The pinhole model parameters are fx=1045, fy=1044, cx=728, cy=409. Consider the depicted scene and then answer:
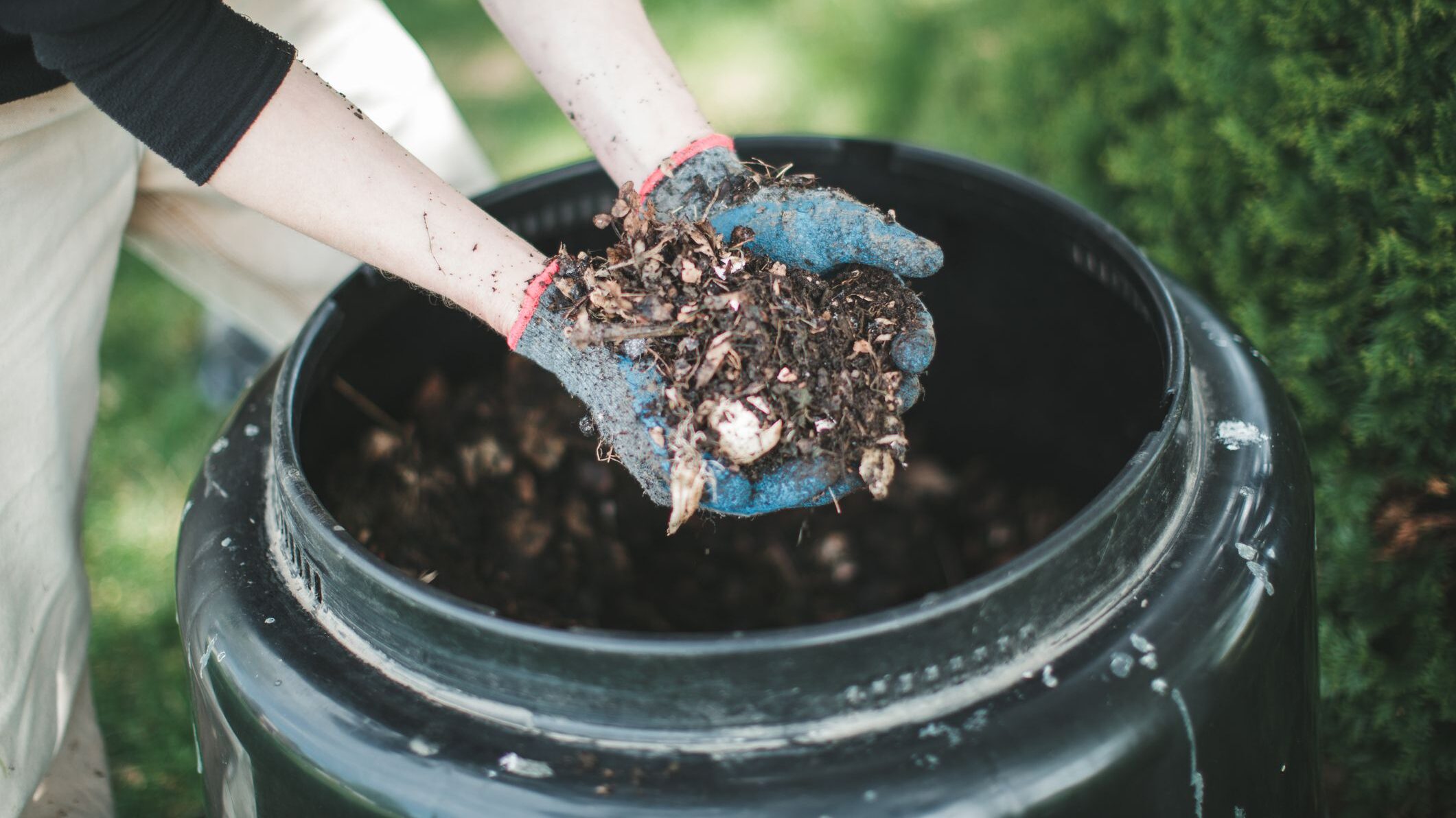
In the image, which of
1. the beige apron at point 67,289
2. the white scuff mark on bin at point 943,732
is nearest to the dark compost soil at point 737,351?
the white scuff mark on bin at point 943,732

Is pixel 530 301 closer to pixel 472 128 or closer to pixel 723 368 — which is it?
pixel 723 368

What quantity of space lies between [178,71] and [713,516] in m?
1.09

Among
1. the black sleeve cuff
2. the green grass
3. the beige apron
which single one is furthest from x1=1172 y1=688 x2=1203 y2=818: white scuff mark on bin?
the green grass

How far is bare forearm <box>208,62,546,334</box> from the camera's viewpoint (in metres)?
1.06

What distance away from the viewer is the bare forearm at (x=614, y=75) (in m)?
1.32

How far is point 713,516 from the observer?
1.83 metres

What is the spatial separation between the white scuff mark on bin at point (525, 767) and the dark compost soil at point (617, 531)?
0.73 meters

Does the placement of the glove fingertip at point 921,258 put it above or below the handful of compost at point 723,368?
above

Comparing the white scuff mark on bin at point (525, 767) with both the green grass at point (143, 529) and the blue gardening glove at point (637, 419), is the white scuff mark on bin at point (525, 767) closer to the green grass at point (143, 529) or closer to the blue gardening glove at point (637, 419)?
the blue gardening glove at point (637, 419)

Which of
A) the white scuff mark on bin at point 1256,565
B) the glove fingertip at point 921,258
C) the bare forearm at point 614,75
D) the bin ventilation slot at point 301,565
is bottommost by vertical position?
the bin ventilation slot at point 301,565

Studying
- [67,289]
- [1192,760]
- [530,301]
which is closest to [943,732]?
[1192,760]

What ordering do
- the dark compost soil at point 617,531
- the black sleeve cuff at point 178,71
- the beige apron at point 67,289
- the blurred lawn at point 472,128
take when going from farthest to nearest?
1. the blurred lawn at point 472,128
2. the dark compost soil at point 617,531
3. the beige apron at point 67,289
4. the black sleeve cuff at point 178,71

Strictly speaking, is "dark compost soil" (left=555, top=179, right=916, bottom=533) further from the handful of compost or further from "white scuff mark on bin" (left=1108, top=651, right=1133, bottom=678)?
"white scuff mark on bin" (left=1108, top=651, right=1133, bottom=678)

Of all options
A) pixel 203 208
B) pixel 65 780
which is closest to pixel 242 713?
pixel 65 780
